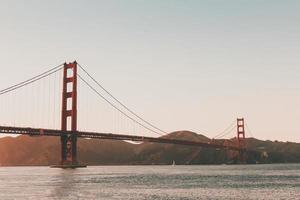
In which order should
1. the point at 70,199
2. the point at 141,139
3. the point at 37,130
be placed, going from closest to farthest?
the point at 70,199 → the point at 37,130 → the point at 141,139

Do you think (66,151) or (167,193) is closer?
(167,193)

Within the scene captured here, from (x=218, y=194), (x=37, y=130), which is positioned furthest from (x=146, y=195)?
(x=37, y=130)

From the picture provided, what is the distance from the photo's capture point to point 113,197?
148ft

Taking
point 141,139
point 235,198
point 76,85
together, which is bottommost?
point 235,198

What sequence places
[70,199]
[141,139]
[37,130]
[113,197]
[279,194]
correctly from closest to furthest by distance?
[70,199]
[113,197]
[279,194]
[37,130]
[141,139]

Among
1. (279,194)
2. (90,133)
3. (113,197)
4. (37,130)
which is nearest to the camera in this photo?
(113,197)

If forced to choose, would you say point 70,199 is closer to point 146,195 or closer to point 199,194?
point 146,195

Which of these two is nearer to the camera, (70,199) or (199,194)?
(70,199)

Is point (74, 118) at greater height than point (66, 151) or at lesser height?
greater

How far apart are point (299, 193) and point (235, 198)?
7954 millimetres

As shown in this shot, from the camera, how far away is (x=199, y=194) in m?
48.2

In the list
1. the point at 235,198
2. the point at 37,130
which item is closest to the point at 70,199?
the point at 235,198

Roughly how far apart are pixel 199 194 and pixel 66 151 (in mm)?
62371

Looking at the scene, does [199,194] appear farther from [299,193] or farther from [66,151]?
[66,151]
